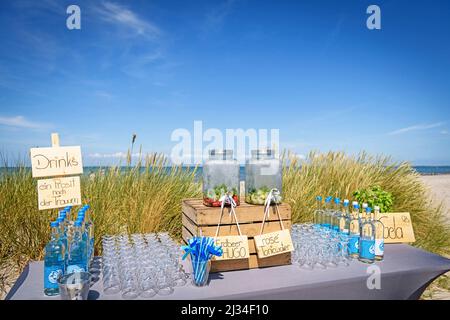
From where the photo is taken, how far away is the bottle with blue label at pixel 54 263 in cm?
141

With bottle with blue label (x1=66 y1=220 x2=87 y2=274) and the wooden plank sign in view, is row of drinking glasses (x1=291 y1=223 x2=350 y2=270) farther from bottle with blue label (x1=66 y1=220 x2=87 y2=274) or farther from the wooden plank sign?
the wooden plank sign

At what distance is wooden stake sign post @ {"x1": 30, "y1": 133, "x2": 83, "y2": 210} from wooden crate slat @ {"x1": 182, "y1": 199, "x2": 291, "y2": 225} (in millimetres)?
720

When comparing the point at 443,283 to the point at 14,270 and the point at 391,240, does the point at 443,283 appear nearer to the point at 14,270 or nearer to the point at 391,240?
the point at 391,240

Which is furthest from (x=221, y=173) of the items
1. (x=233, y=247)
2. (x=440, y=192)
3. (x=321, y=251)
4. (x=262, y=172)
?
(x=440, y=192)

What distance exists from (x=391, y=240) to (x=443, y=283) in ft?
5.72

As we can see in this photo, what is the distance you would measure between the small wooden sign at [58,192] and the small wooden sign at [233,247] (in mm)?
906

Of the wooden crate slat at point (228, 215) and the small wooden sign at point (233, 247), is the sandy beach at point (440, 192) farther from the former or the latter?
the small wooden sign at point (233, 247)

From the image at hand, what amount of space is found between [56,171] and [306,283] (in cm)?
153

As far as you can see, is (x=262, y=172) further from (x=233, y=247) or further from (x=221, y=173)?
(x=233, y=247)

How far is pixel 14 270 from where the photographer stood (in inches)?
106

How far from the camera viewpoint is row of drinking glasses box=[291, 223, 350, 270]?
1783 millimetres
